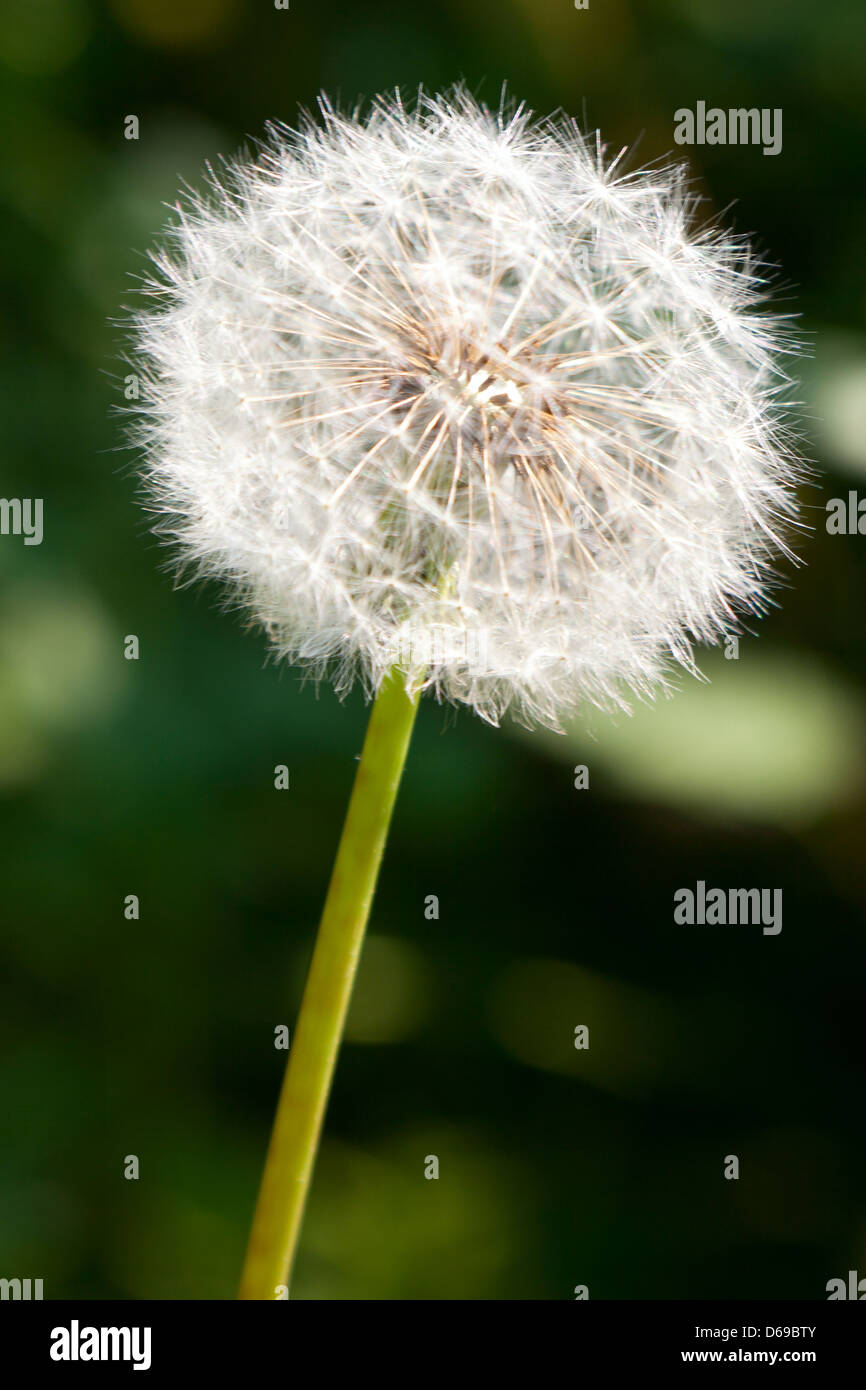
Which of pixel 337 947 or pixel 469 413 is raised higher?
pixel 469 413

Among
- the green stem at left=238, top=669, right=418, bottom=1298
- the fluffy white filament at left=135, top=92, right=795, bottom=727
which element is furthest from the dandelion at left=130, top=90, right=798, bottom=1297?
the green stem at left=238, top=669, right=418, bottom=1298

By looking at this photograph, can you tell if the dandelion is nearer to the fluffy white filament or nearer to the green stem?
the fluffy white filament

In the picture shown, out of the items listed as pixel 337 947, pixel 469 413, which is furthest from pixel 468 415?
pixel 337 947

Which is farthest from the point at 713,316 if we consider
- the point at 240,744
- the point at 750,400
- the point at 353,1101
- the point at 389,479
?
the point at 353,1101

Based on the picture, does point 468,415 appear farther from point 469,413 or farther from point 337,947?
point 337,947

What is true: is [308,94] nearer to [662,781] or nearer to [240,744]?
[240,744]

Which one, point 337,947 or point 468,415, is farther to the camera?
point 468,415
